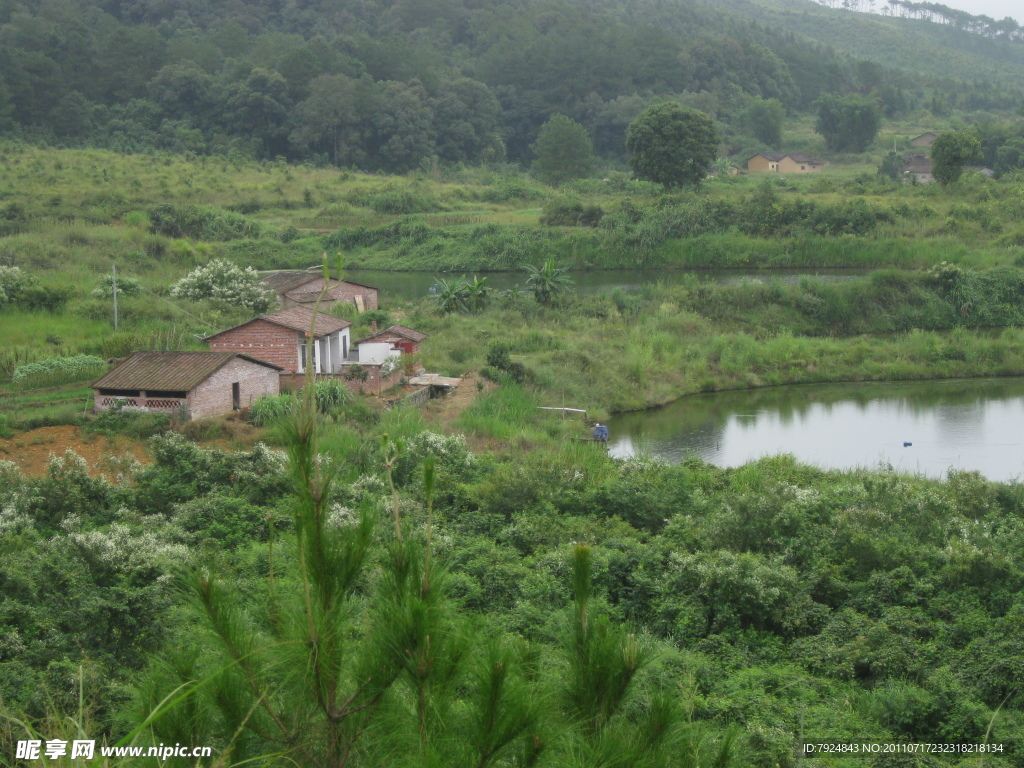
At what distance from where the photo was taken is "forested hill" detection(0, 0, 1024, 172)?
2282 inches

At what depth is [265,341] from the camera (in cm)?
2030

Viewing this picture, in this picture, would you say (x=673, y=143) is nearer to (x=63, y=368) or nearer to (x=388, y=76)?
(x=63, y=368)

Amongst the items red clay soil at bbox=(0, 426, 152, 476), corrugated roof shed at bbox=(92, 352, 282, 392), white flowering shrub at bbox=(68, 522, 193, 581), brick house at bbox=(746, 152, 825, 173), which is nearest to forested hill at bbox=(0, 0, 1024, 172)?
brick house at bbox=(746, 152, 825, 173)

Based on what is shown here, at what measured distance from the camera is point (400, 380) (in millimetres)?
21250

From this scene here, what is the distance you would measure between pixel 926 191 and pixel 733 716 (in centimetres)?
3838

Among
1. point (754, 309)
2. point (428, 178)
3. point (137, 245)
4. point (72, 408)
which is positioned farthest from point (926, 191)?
point (72, 408)

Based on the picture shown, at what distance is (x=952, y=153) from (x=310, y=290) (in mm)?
27493

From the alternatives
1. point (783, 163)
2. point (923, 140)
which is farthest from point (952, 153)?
point (923, 140)

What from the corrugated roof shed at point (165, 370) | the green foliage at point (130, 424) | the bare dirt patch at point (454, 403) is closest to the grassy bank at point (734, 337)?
the bare dirt patch at point (454, 403)

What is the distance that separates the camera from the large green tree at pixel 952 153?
40406 mm

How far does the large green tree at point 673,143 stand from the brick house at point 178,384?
2958 cm

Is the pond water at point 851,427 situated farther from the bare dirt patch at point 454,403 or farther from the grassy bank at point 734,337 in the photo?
the bare dirt patch at point 454,403

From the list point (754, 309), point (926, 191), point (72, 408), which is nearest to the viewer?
point (72, 408)

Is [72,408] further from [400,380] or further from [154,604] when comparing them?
[154,604]
